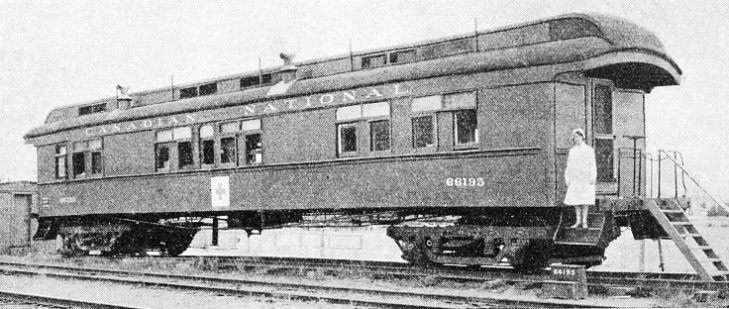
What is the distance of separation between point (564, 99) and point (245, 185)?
6005mm

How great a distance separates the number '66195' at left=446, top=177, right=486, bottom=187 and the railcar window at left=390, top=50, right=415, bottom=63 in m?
2.09

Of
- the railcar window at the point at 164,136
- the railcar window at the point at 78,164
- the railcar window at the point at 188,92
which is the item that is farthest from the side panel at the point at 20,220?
the railcar window at the point at 188,92

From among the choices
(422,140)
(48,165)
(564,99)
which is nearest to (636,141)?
(564,99)

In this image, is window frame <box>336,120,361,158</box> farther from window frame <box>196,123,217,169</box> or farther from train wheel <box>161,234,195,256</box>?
train wheel <box>161,234,195,256</box>

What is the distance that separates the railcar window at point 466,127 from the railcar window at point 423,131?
381 mm

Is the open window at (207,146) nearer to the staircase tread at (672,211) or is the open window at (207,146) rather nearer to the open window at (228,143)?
the open window at (228,143)

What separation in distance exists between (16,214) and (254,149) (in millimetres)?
9230

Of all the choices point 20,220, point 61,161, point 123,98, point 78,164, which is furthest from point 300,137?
point 20,220

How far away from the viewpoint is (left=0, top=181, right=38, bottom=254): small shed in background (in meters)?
20.3

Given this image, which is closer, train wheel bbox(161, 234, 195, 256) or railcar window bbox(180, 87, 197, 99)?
railcar window bbox(180, 87, 197, 99)

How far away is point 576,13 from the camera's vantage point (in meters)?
11.0

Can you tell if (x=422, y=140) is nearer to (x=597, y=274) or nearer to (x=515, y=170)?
(x=515, y=170)

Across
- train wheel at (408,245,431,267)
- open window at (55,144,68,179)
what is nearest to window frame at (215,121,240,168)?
train wheel at (408,245,431,267)

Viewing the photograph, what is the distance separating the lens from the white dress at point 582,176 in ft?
34.4
